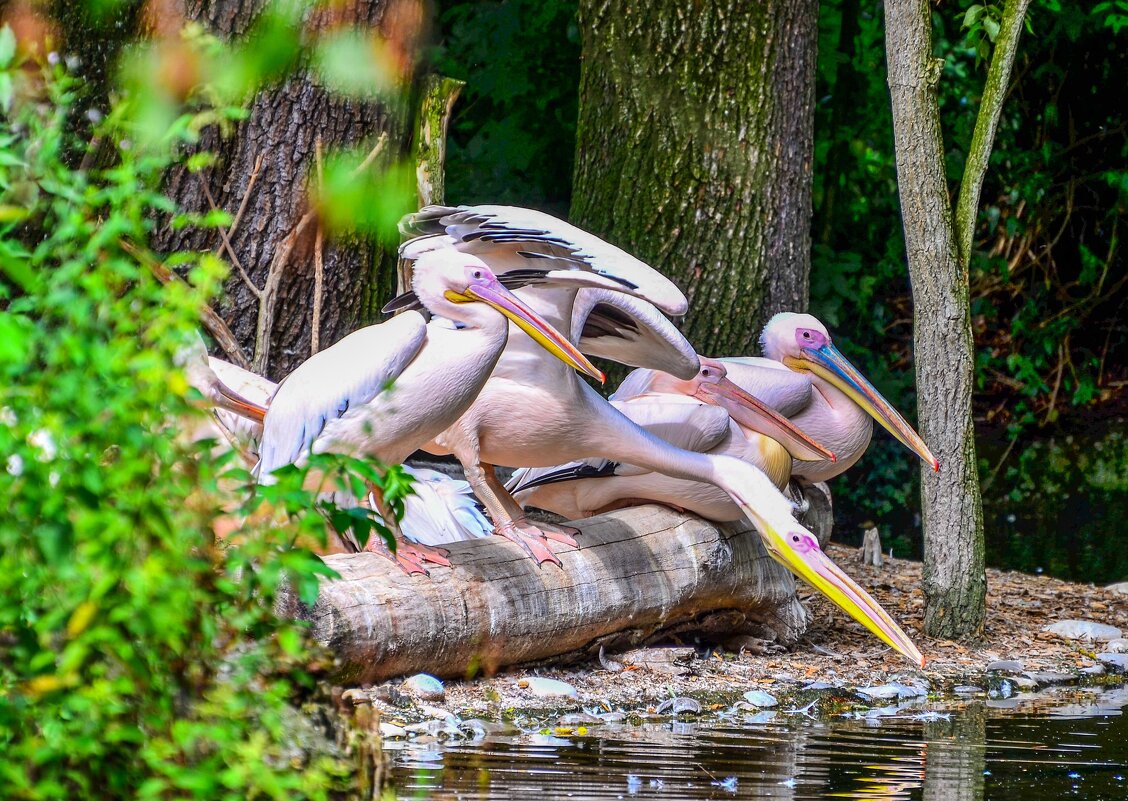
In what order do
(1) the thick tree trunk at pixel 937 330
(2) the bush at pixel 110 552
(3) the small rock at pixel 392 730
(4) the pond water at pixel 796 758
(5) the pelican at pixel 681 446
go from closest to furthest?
(2) the bush at pixel 110 552 → (4) the pond water at pixel 796 758 → (3) the small rock at pixel 392 730 → (5) the pelican at pixel 681 446 → (1) the thick tree trunk at pixel 937 330

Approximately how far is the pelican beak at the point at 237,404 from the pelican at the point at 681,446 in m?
1.02

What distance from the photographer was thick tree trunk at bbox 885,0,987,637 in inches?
199

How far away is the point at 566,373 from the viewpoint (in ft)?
14.7

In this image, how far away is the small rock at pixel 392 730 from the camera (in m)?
3.52

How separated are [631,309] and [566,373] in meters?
0.31

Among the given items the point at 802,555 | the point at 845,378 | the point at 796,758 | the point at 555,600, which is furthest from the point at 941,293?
the point at 796,758

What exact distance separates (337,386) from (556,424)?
782 mm

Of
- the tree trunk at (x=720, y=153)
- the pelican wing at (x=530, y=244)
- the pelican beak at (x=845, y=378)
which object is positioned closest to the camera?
the pelican wing at (x=530, y=244)

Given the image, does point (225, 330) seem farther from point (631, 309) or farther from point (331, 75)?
point (631, 309)

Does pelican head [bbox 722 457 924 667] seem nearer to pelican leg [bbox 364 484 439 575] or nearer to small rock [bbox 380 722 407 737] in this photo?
pelican leg [bbox 364 484 439 575]

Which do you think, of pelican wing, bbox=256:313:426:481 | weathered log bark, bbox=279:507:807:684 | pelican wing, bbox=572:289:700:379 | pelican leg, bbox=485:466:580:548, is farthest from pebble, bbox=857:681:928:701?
pelican wing, bbox=256:313:426:481

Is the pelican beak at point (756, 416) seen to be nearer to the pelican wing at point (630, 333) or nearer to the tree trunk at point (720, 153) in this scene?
the pelican wing at point (630, 333)

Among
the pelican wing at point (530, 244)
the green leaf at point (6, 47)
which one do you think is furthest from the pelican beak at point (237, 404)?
the green leaf at point (6, 47)

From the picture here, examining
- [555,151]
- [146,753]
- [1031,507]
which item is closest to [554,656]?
[146,753]
